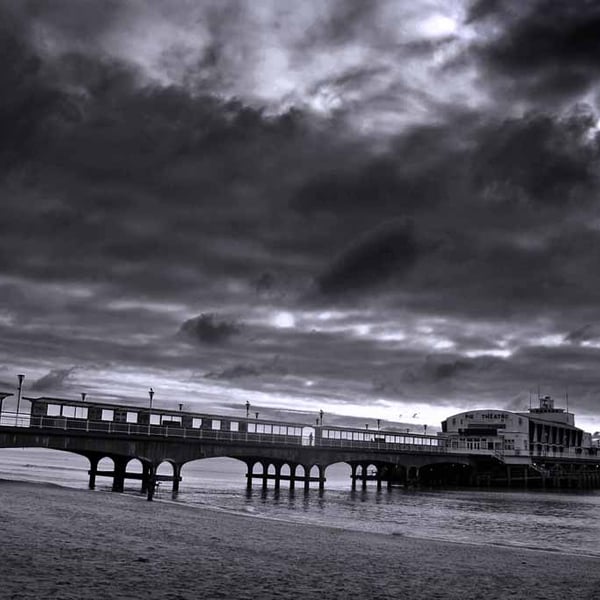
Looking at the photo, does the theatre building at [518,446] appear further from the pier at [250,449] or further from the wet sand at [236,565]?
the wet sand at [236,565]

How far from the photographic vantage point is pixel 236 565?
17.1 m

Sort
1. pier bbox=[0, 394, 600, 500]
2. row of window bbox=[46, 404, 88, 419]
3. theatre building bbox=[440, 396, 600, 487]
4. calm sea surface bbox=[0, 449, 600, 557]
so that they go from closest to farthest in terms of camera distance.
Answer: calm sea surface bbox=[0, 449, 600, 557] → pier bbox=[0, 394, 600, 500] → row of window bbox=[46, 404, 88, 419] → theatre building bbox=[440, 396, 600, 487]

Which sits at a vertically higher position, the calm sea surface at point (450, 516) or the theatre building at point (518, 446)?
the theatre building at point (518, 446)

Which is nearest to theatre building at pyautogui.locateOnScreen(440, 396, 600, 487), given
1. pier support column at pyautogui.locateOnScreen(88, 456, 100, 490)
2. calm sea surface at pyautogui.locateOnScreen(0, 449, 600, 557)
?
calm sea surface at pyautogui.locateOnScreen(0, 449, 600, 557)

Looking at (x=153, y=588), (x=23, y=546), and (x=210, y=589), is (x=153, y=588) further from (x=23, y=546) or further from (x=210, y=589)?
(x=23, y=546)

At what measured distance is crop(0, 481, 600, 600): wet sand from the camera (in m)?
13.2

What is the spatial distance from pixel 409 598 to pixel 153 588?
522 centimetres

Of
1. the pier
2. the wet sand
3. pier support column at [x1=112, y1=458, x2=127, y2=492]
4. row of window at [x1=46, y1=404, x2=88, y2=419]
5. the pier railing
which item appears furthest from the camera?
row of window at [x1=46, y1=404, x2=88, y2=419]

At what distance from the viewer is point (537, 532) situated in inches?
1845

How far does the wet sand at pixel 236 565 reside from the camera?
13234mm

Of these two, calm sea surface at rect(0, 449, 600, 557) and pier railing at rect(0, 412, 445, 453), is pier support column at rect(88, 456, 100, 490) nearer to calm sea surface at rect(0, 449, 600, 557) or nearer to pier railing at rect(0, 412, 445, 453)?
pier railing at rect(0, 412, 445, 453)

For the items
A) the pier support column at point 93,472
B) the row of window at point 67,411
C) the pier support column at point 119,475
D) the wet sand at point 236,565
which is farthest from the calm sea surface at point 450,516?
the wet sand at point 236,565

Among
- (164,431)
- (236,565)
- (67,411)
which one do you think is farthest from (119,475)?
(236,565)

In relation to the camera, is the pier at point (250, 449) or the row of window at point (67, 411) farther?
the row of window at point (67, 411)
